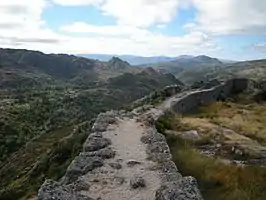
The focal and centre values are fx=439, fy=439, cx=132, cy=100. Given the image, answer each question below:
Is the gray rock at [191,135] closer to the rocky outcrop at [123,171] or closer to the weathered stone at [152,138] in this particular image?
the rocky outcrop at [123,171]

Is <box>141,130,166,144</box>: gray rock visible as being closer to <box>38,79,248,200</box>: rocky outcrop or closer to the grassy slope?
<box>38,79,248,200</box>: rocky outcrop

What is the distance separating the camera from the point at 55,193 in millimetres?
11219

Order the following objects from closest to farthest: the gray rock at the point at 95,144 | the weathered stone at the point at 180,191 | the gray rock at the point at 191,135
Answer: the weathered stone at the point at 180,191, the gray rock at the point at 95,144, the gray rock at the point at 191,135

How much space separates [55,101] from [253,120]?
10468cm

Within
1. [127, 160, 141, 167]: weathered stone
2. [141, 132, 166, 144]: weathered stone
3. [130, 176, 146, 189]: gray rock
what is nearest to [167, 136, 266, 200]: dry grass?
[141, 132, 166, 144]: weathered stone

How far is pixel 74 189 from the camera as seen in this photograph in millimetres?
12969

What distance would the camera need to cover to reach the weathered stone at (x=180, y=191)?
11398 mm

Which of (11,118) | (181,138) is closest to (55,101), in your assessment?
(11,118)

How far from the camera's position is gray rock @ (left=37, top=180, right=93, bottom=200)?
11.0 meters

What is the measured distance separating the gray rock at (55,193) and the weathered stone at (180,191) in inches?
81.7

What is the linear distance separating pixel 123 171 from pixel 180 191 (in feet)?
13.7

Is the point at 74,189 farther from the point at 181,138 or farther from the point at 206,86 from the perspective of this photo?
the point at 206,86

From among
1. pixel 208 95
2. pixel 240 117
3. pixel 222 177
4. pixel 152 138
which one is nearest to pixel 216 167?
pixel 222 177

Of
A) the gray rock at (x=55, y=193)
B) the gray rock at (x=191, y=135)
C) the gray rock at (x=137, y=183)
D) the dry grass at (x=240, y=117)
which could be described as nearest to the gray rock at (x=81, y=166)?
the gray rock at (x=137, y=183)
